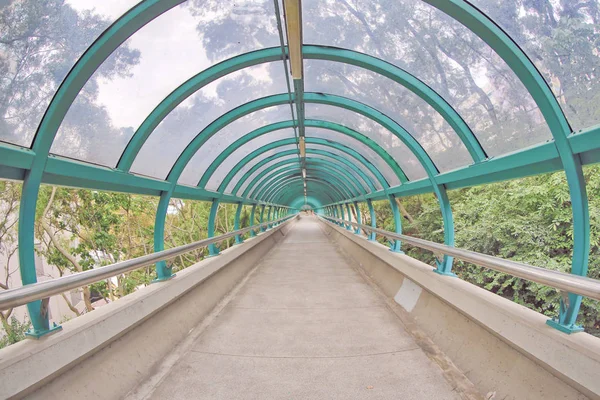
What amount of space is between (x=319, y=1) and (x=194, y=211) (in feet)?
59.8

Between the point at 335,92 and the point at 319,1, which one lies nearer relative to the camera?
the point at 319,1

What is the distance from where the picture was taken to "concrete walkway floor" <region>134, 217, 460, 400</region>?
261 centimetres

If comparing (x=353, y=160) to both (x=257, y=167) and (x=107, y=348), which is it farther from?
(x=107, y=348)

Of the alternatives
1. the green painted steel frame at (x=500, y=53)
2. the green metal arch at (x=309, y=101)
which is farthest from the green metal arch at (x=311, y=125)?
the green painted steel frame at (x=500, y=53)

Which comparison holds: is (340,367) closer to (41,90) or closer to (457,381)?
(457,381)

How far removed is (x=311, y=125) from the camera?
760 centimetres

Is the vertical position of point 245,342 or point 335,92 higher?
point 335,92

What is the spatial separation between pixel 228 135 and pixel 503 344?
20.1 ft

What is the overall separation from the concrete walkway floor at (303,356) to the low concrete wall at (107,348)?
9.9 inches

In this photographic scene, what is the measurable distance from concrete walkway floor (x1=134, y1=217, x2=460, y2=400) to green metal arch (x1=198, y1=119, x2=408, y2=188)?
2964mm

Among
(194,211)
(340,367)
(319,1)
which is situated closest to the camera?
(340,367)

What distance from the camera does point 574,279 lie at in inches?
71.9

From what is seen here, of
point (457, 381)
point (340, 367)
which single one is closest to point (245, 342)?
point (340, 367)

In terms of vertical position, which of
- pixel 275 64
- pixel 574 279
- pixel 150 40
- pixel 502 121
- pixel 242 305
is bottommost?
→ pixel 242 305
